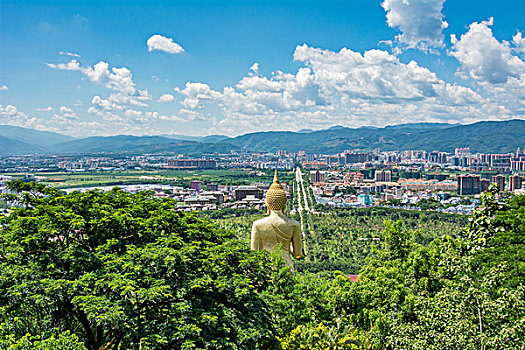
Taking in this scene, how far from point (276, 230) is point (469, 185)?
104383mm

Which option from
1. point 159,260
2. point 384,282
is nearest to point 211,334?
point 159,260

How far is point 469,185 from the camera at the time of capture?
338 ft

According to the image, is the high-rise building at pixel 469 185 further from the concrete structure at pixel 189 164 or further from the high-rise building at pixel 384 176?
the concrete structure at pixel 189 164

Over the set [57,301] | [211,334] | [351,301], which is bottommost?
[351,301]

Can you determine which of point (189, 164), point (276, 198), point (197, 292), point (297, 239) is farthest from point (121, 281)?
point (189, 164)

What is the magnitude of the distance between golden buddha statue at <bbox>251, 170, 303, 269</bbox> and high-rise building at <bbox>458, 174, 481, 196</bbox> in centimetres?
10235

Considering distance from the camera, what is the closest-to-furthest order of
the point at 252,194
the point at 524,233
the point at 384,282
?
the point at 384,282, the point at 524,233, the point at 252,194

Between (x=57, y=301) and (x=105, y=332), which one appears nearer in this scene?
(x=57, y=301)

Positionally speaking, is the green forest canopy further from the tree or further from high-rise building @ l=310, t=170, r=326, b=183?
high-rise building @ l=310, t=170, r=326, b=183

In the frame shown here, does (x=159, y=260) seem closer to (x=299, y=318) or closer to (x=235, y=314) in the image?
(x=235, y=314)

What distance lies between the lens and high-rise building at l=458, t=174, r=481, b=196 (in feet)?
336

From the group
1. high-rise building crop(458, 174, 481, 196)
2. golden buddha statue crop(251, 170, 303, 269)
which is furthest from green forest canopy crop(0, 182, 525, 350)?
high-rise building crop(458, 174, 481, 196)

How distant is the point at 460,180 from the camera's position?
340 ft

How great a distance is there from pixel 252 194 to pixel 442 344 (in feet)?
277
